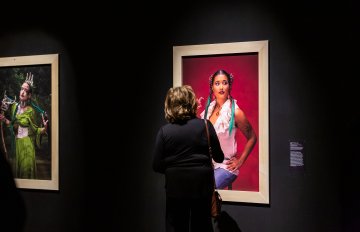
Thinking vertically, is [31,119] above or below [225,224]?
above

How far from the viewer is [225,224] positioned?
3688 mm

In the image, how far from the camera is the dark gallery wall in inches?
134

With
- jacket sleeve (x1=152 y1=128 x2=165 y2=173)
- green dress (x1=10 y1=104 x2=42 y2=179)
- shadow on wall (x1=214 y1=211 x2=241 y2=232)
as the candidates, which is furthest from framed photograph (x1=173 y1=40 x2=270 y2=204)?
green dress (x1=10 y1=104 x2=42 y2=179)

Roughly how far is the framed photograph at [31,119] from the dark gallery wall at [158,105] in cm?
10

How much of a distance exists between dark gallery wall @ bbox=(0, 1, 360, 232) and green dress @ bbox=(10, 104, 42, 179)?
269mm

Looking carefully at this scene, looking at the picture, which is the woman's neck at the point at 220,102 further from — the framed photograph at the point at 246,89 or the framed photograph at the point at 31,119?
the framed photograph at the point at 31,119

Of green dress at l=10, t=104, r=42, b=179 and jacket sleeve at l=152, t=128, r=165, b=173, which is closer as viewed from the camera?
jacket sleeve at l=152, t=128, r=165, b=173

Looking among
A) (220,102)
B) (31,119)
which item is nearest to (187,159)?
(220,102)

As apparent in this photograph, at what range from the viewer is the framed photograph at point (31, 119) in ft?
14.1

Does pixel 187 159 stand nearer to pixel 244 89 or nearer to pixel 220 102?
pixel 220 102

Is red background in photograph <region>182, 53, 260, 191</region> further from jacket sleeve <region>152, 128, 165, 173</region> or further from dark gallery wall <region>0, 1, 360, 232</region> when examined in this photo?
jacket sleeve <region>152, 128, 165, 173</region>

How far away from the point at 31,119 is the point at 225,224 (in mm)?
2312

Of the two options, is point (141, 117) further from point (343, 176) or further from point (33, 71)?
point (343, 176)

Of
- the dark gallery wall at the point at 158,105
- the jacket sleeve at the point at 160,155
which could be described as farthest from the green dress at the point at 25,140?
the jacket sleeve at the point at 160,155
